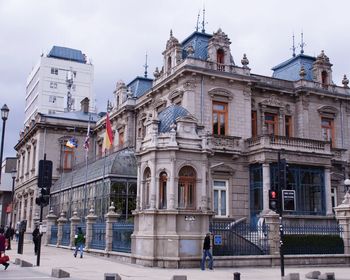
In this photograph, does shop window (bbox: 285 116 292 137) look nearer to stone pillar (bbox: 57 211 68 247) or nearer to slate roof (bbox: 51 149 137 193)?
slate roof (bbox: 51 149 137 193)

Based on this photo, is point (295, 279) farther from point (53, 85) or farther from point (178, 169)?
point (53, 85)

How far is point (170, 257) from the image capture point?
67.7 ft

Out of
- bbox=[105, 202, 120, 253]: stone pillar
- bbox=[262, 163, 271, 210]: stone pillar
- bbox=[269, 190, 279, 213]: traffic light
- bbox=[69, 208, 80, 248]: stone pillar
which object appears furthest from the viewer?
bbox=[69, 208, 80, 248]: stone pillar

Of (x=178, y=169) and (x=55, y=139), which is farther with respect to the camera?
(x=55, y=139)

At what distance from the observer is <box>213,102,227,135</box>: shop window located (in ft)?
111

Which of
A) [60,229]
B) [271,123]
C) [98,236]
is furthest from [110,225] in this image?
[271,123]

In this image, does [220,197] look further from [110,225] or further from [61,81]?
[61,81]

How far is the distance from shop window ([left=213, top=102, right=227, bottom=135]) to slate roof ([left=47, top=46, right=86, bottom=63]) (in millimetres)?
67437

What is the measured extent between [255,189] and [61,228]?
1387 centimetres

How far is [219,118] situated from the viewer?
3409cm

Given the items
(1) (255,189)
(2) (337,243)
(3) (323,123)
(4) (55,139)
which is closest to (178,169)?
(2) (337,243)

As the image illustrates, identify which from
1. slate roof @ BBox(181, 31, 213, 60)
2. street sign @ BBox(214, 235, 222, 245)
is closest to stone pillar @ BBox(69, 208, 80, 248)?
street sign @ BBox(214, 235, 222, 245)

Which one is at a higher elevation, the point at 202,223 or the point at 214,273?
the point at 202,223

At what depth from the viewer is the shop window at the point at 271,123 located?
36.9m
